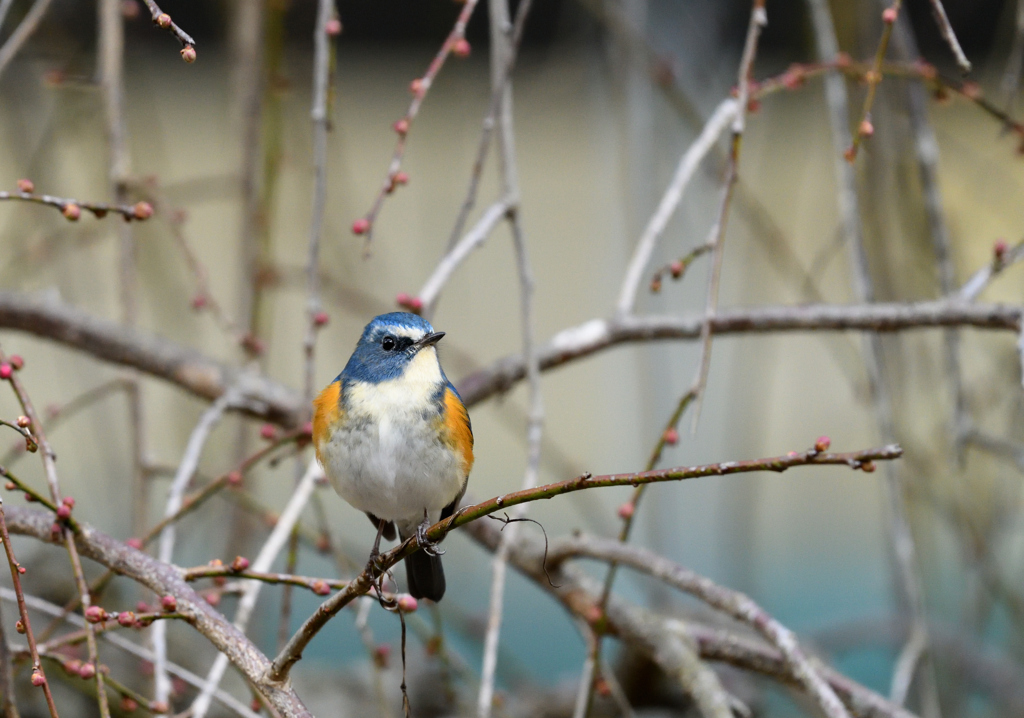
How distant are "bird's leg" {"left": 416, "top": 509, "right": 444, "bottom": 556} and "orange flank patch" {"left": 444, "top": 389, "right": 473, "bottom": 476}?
5.1 inches

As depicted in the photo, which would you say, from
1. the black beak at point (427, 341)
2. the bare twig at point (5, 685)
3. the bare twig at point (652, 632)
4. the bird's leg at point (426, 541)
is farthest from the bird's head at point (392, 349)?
the bare twig at point (5, 685)

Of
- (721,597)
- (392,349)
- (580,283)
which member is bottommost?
(721,597)

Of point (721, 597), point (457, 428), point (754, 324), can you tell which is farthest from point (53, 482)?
point (754, 324)

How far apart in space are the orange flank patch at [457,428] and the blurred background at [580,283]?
114cm

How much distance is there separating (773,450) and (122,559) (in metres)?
3.42

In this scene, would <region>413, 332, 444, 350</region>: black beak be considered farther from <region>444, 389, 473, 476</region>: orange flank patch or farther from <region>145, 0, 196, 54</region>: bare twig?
<region>145, 0, 196, 54</region>: bare twig

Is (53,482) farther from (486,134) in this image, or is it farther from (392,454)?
(486,134)

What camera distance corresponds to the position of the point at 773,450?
4.34 m

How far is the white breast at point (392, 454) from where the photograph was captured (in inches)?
67.6

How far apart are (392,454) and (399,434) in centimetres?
4

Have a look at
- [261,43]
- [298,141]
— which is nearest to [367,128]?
[298,141]

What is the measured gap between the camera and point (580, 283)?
4293mm

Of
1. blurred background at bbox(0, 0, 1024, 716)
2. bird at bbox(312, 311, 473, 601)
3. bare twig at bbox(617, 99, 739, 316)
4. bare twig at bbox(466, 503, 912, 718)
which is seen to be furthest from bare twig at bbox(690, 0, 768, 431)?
blurred background at bbox(0, 0, 1024, 716)

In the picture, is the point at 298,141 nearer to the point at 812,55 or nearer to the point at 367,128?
the point at 367,128
